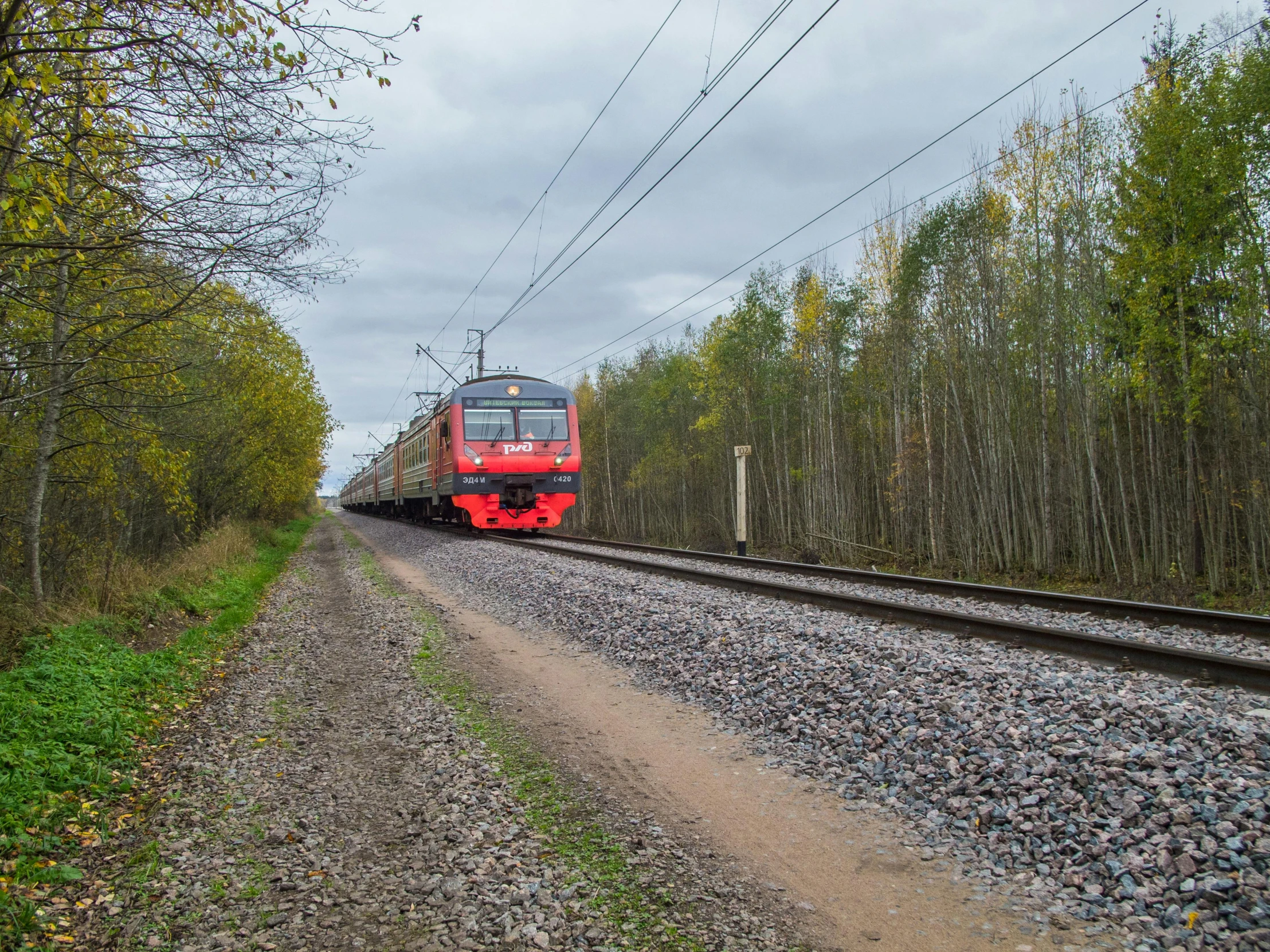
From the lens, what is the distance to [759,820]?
10.9 ft

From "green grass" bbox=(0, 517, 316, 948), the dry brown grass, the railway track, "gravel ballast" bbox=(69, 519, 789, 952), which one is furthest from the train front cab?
"gravel ballast" bbox=(69, 519, 789, 952)

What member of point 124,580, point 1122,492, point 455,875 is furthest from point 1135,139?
point 124,580

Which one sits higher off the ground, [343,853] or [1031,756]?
[1031,756]

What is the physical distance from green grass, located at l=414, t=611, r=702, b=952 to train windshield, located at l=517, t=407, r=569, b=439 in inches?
482

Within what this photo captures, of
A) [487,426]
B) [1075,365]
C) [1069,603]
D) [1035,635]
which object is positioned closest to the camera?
[1035,635]

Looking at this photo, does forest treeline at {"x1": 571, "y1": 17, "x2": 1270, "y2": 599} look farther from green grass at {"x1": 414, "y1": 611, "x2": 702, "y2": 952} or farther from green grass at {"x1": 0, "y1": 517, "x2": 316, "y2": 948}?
green grass at {"x1": 0, "y1": 517, "x2": 316, "y2": 948}

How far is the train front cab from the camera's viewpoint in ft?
54.9

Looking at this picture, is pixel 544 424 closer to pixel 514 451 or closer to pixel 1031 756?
pixel 514 451

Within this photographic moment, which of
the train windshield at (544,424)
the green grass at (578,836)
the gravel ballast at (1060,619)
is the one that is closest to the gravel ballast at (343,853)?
the green grass at (578,836)

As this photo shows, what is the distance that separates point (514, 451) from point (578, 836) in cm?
1420

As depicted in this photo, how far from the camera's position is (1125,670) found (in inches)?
181

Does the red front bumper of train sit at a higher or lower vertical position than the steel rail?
higher

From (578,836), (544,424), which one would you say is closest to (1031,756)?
(578,836)

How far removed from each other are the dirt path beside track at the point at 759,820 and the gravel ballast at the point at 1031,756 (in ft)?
0.54
